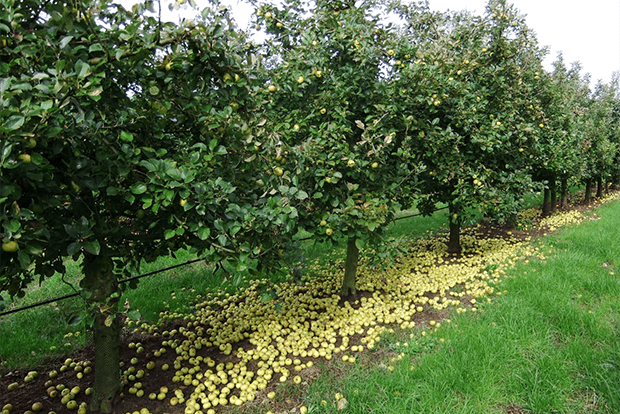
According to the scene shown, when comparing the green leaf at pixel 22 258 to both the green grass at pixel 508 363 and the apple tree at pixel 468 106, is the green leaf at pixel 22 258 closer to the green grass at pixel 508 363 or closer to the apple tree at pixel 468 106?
the green grass at pixel 508 363

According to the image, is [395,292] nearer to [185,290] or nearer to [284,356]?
[284,356]

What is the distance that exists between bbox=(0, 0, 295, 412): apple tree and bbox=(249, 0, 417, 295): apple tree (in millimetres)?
884

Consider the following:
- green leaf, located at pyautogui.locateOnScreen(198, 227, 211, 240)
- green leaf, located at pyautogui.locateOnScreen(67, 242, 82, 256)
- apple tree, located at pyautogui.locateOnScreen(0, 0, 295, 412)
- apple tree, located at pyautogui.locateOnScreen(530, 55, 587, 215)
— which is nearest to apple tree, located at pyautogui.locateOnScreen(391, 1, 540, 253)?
apple tree, located at pyautogui.locateOnScreen(530, 55, 587, 215)

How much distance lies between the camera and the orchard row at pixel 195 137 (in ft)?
5.73

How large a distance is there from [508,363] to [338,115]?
8.70ft

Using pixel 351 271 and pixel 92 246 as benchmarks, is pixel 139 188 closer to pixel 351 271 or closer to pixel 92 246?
pixel 92 246

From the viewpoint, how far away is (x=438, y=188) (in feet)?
18.2

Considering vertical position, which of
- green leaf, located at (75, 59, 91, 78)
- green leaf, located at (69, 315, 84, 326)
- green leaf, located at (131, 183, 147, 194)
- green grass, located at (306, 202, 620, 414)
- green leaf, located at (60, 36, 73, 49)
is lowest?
green grass, located at (306, 202, 620, 414)

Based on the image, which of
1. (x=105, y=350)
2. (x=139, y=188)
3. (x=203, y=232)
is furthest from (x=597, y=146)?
(x=105, y=350)

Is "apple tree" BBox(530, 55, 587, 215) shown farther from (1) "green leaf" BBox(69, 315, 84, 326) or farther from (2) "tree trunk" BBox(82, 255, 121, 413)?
(1) "green leaf" BBox(69, 315, 84, 326)

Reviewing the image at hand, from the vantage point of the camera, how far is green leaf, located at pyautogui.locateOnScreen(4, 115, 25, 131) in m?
1.39

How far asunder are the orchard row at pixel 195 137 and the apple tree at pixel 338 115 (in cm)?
2

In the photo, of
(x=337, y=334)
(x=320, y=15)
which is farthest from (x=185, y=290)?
(x=320, y=15)

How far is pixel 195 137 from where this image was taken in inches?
104
